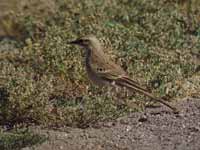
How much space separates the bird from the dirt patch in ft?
0.73

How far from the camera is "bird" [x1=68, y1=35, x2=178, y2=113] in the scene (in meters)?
9.34

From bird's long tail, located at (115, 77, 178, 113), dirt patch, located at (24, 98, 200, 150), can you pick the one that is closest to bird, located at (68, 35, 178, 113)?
bird's long tail, located at (115, 77, 178, 113)

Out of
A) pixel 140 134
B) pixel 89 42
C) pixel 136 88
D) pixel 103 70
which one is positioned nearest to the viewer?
pixel 140 134

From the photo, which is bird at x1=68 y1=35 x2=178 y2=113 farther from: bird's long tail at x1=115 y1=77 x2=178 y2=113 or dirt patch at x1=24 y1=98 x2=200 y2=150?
dirt patch at x1=24 y1=98 x2=200 y2=150

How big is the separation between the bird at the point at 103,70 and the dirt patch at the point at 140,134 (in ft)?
0.73

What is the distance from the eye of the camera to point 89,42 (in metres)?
10.4

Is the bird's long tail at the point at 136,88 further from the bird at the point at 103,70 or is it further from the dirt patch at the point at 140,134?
the dirt patch at the point at 140,134

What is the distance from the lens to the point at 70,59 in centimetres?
1030

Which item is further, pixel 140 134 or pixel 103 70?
pixel 103 70

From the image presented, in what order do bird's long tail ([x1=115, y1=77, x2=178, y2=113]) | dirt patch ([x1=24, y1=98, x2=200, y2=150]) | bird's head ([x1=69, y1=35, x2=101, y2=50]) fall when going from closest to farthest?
dirt patch ([x1=24, y1=98, x2=200, y2=150]) < bird's long tail ([x1=115, y1=77, x2=178, y2=113]) < bird's head ([x1=69, y1=35, x2=101, y2=50])

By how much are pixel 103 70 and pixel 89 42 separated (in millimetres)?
724

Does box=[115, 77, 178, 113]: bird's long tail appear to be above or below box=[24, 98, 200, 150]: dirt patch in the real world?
above

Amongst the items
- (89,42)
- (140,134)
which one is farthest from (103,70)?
(140,134)

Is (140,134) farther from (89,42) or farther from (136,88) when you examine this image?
(89,42)
